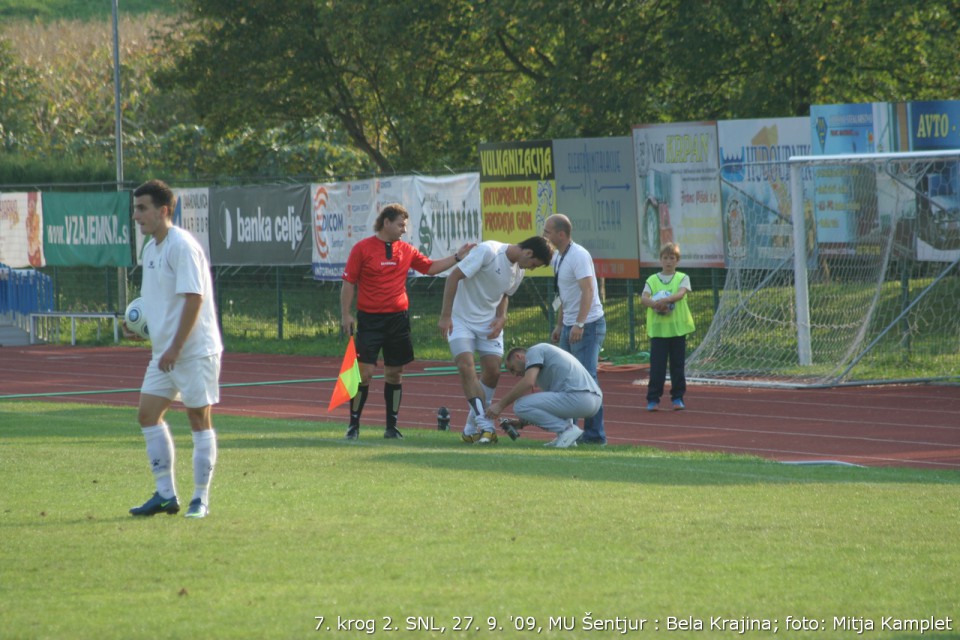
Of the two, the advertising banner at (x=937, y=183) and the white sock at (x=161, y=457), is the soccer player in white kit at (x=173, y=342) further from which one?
the advertising banner at (x=937, y=183)

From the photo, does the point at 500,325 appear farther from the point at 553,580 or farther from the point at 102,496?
the point at 553,580

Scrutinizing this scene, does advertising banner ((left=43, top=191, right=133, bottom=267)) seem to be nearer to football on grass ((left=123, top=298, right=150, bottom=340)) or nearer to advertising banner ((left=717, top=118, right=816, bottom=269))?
advertising banner ((left=717, top=118, right=816, bottom=269))

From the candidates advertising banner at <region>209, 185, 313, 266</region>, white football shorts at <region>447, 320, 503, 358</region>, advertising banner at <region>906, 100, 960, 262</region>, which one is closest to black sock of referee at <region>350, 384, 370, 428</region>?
white football shorts at <region>447, 320, 503, 358</region>

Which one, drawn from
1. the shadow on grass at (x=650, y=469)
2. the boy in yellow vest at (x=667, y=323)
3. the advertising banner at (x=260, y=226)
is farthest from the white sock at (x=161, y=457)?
the advertising banner at (x=260, y=226)

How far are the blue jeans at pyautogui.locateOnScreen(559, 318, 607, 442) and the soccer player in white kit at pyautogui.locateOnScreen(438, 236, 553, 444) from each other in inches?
26.5

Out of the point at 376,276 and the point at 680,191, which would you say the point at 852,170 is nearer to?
the point at 680,191

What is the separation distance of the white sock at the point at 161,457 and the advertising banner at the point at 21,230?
22297 millimetres

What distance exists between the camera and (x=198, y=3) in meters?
34.2

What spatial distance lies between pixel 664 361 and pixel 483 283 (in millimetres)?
4124

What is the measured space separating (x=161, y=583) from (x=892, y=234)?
46.1 ft

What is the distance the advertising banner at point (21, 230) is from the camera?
29.6 meters

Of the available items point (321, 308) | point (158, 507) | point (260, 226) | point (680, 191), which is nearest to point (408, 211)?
point (260, 226)

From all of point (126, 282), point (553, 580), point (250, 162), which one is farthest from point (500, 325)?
point (250, 162)

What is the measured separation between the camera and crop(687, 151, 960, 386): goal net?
18.4 meters
